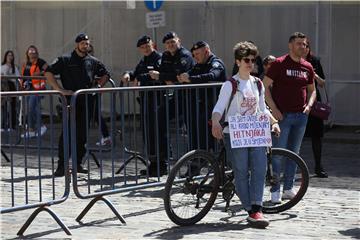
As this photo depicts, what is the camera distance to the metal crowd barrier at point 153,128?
9.56 meters

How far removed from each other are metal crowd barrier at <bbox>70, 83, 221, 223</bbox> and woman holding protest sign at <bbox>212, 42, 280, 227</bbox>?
4.07ft

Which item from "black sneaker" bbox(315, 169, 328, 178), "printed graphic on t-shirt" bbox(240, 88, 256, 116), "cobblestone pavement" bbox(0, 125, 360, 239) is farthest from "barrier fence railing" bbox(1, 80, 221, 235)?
"black sneaker" bbox(315, 169, 328, 178)

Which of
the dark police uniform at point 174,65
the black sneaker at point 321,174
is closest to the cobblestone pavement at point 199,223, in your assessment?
the black sneaker at point 321,174

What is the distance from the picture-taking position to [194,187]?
861 cm

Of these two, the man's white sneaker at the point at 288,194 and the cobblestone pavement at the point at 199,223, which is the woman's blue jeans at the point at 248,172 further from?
the man's white sneaker at the point at 288,194

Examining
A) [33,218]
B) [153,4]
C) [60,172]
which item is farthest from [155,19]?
[33,218]

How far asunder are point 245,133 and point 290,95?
138 cm

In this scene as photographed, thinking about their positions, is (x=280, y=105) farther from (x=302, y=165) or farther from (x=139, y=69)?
(x=139, y=69)

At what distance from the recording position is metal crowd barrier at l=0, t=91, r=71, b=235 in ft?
27.1

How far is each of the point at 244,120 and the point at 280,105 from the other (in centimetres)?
132

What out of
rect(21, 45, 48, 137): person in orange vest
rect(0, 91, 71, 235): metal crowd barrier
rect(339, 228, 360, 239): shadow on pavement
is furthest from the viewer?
rect(21, 45, 48, 137): person in orange vest

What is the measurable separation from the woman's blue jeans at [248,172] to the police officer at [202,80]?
1550mm

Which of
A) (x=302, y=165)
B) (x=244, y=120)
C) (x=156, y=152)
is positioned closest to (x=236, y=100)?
(x=244, y=120)

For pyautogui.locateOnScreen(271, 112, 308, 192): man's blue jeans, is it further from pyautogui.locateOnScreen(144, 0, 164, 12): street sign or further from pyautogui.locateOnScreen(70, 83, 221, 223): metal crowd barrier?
pyautogui.locateOnScreen(144, 0, 164, 12): street sign
